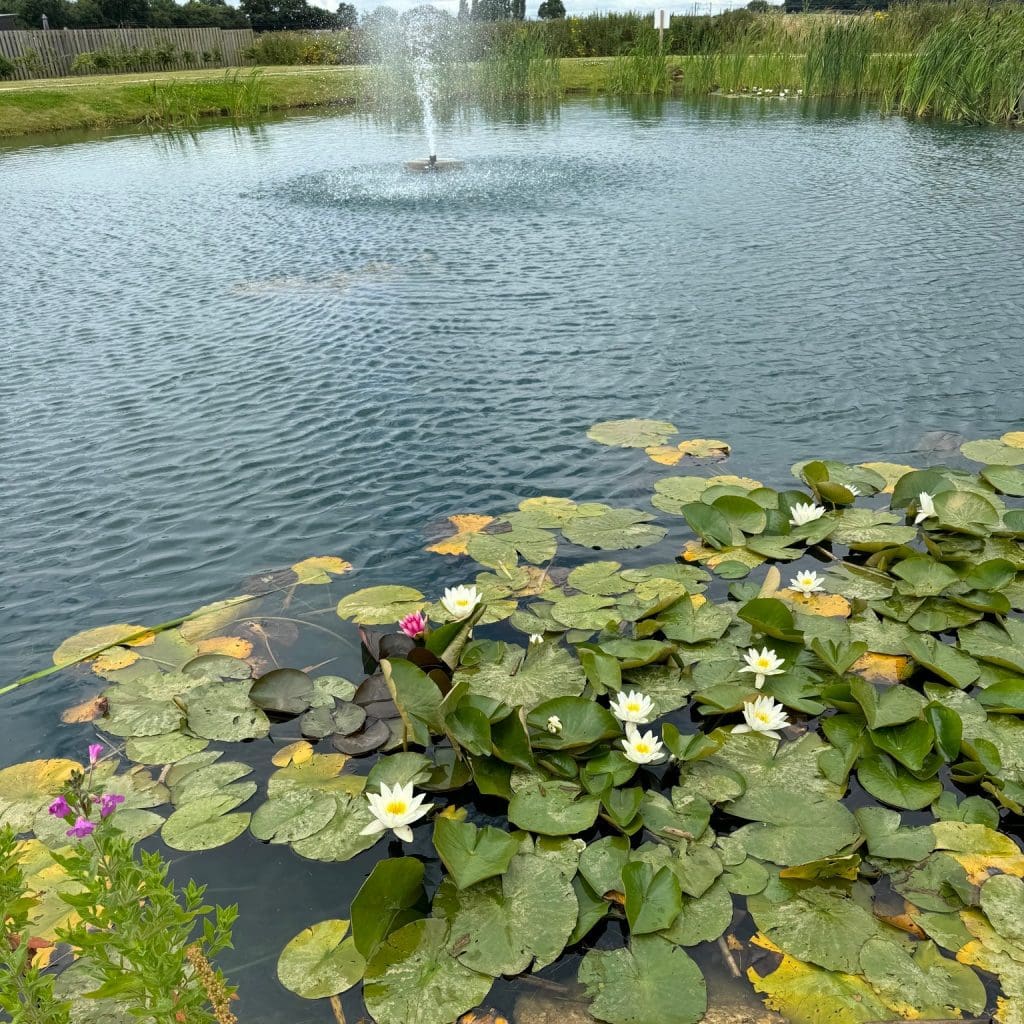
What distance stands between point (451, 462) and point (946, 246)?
6.48 m

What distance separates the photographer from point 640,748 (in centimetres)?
254

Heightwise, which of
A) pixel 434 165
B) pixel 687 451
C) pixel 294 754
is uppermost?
pixel 434 165

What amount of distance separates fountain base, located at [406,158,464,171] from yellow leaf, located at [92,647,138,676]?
1208 centimetres

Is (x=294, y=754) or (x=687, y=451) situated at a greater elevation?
(x=294, y=754)

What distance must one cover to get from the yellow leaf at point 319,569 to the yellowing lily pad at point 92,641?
718 mm

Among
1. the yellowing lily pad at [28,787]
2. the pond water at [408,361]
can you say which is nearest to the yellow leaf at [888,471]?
the pond water at [408,361]

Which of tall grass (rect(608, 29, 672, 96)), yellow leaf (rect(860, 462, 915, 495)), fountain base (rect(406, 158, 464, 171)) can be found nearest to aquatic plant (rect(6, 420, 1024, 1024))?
yellow leaf (rect(860, 462, 915, 495))

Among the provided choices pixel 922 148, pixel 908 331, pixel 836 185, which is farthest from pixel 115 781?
pixel 922 148

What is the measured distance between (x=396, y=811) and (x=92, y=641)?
1.90m

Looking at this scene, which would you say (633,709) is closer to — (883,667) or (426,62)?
(883,667)

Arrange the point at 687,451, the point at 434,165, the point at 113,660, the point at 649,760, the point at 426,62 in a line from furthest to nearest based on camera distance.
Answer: the point at 426,62, the point at 434,165, the point at 687,451, the point at 113,660, the point at 649,760

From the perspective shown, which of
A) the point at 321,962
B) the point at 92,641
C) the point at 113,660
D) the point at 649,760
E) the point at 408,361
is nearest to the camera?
the point at 321,962

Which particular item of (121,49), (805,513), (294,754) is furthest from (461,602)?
(121,49)

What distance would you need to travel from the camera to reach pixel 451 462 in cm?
499
